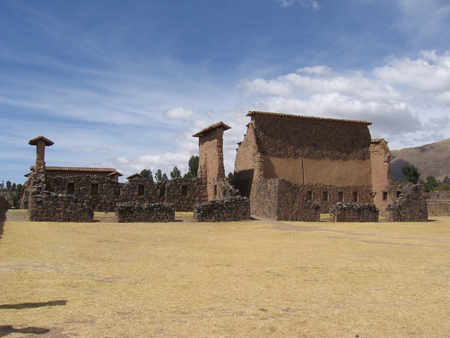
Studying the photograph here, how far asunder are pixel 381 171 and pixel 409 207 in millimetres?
7165

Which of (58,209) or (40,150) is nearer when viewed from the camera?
(58,209)

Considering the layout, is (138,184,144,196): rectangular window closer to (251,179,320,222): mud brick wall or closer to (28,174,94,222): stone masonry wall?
(28,174,94,222): stone masonry wall

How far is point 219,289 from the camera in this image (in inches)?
286

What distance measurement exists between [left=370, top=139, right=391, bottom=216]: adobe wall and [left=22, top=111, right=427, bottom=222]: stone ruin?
0.27 feet

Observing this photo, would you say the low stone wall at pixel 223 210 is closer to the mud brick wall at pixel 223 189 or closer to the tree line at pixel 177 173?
the mud brick wall at pixel 223 189

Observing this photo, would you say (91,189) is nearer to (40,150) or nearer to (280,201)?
(40,150)

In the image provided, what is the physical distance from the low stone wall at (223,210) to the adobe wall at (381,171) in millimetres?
15066

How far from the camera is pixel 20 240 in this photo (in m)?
12.6

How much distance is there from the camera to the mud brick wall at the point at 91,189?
27281 mm

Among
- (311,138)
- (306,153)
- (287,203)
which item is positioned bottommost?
(287,203)

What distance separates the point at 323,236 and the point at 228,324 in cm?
1193

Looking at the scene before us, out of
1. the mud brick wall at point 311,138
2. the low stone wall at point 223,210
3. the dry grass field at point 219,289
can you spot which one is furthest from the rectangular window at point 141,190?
the dry grass field at point 219,289

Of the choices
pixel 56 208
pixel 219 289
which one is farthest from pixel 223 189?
pixel 219 289

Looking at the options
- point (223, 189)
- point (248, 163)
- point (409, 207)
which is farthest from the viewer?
point (248, 163)
